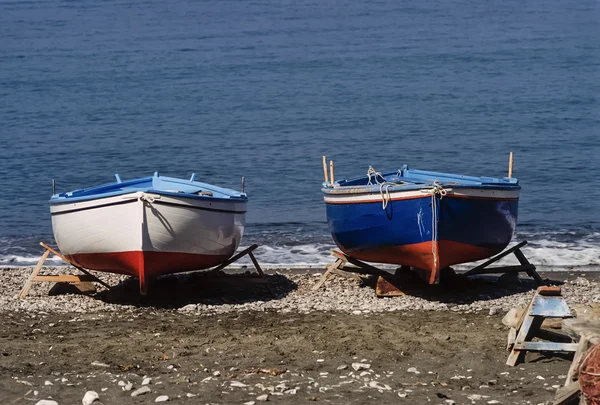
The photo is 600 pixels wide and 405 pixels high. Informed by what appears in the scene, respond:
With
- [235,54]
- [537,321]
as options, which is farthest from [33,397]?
[235,54]

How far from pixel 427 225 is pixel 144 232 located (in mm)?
3804

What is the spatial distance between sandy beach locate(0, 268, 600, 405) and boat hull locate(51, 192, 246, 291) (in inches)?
22.7

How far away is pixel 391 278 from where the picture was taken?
1455 cm

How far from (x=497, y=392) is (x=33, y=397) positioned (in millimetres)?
4412

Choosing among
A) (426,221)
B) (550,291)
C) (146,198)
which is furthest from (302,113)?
(550,291)

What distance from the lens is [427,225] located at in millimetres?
13609

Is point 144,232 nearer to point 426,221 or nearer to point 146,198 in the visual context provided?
point 146,198

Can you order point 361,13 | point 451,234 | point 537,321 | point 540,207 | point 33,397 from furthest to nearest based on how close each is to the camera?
point 361,13 → point 540,207 → point 451,234 → point 537,321 → point 33,397

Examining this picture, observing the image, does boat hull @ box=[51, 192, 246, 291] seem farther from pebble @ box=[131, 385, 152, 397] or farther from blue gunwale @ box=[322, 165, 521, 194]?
pebble @ box=[131, 385, 152, 397]

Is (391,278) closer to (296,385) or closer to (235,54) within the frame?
(296,385)

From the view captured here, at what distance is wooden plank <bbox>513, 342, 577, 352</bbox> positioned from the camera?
10211 mm

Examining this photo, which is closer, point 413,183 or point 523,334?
point 523,334

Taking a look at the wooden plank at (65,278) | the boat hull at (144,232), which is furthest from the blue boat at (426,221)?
the wooden plank at (65,278)

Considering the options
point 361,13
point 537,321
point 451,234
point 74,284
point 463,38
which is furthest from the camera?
point 361,13
